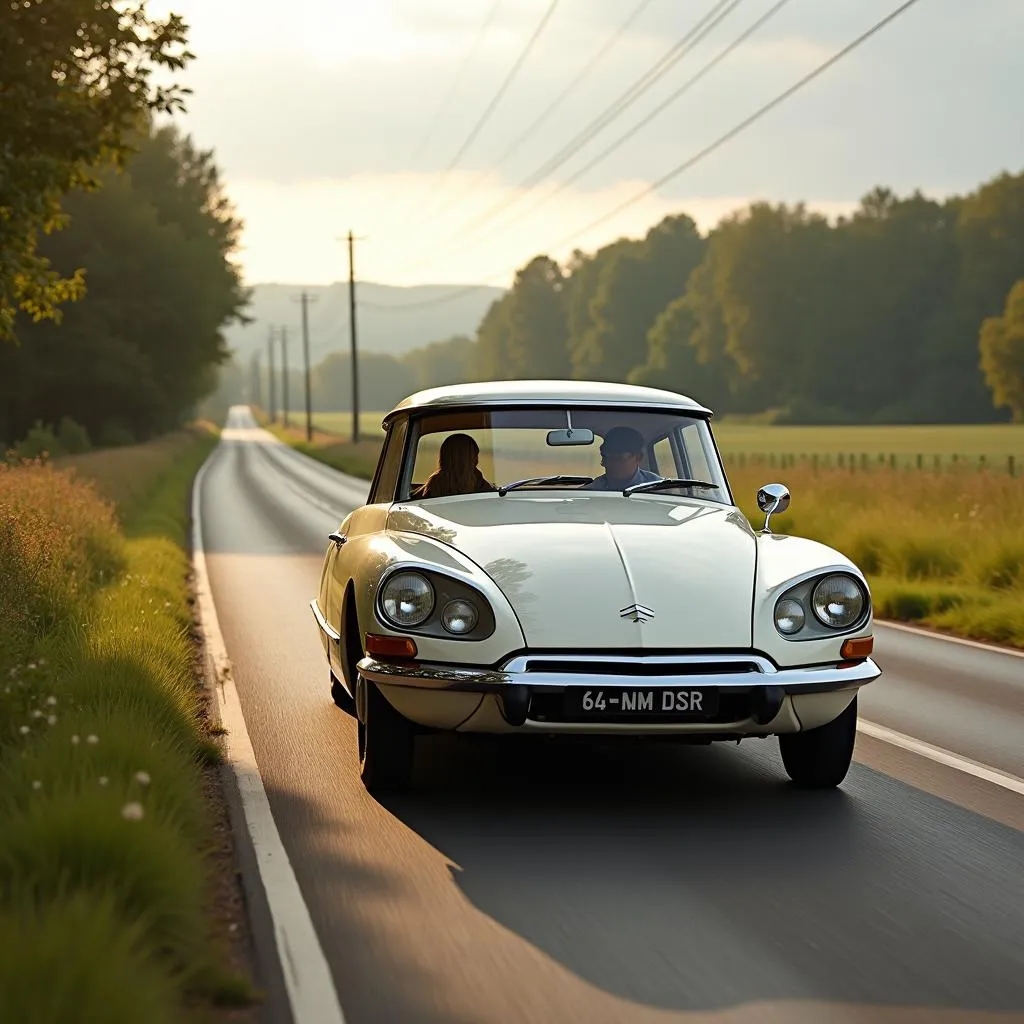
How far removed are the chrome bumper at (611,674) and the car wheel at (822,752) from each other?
0.59 metres

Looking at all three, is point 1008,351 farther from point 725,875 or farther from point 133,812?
point 133,812

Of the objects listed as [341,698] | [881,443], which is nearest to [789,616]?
Result: [341,698]

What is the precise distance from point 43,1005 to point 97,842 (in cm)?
122


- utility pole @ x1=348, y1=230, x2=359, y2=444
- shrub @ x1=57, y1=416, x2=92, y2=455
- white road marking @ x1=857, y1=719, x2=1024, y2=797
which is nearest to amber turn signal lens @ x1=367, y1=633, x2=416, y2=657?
white road marking @ x1=857, y1=719, x2=1024, y2=797

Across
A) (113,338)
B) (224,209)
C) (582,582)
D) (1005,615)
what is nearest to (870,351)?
(224,209)

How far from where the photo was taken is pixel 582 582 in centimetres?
604

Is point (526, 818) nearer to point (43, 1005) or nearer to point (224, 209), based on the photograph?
point (43, 1005)

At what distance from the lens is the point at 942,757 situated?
7520mm

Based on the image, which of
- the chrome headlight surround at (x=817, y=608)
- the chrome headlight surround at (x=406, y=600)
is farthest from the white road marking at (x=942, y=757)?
the chrome headlight surround at (x=406, y=600)

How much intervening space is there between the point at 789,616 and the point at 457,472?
85.1 inches

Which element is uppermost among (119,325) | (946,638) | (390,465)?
(119,325)

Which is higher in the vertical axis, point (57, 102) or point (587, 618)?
point (57, 102)

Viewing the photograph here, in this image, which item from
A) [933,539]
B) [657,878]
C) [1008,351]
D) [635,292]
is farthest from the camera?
[635,292]

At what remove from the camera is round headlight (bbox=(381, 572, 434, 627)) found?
20.1ft
